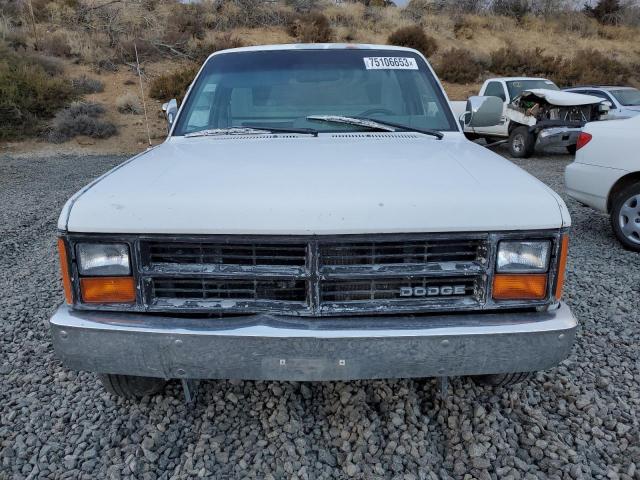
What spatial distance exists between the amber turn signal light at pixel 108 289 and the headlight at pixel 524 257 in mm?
1439

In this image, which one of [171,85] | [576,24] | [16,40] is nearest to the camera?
[171,85]

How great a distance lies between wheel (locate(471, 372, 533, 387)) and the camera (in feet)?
7.81

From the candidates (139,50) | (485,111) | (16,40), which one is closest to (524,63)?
(139,50)

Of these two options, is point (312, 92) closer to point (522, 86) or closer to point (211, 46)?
point (522, 86)

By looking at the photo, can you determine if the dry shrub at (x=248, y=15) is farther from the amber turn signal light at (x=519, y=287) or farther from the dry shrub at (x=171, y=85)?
the amber turn signal light at (x=519, y=287)

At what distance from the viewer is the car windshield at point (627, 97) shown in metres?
11.6

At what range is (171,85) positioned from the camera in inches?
690

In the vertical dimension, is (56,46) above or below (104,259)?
above

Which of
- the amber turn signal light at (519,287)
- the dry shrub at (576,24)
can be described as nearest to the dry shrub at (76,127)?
the amber turn signal light at (519,287)

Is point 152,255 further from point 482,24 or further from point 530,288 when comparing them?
point 482,24

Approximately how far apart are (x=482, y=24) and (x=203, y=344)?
2953cm

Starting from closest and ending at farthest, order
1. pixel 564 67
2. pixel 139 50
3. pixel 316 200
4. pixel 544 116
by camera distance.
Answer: pixel 316 200 → pixel 544 116 → pixel 139 50 → pixel 564 67

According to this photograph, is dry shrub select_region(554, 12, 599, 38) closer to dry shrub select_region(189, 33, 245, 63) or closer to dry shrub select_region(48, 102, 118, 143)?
dry shrub select_region(189, 33, 245, 63)

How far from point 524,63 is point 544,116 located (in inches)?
513
